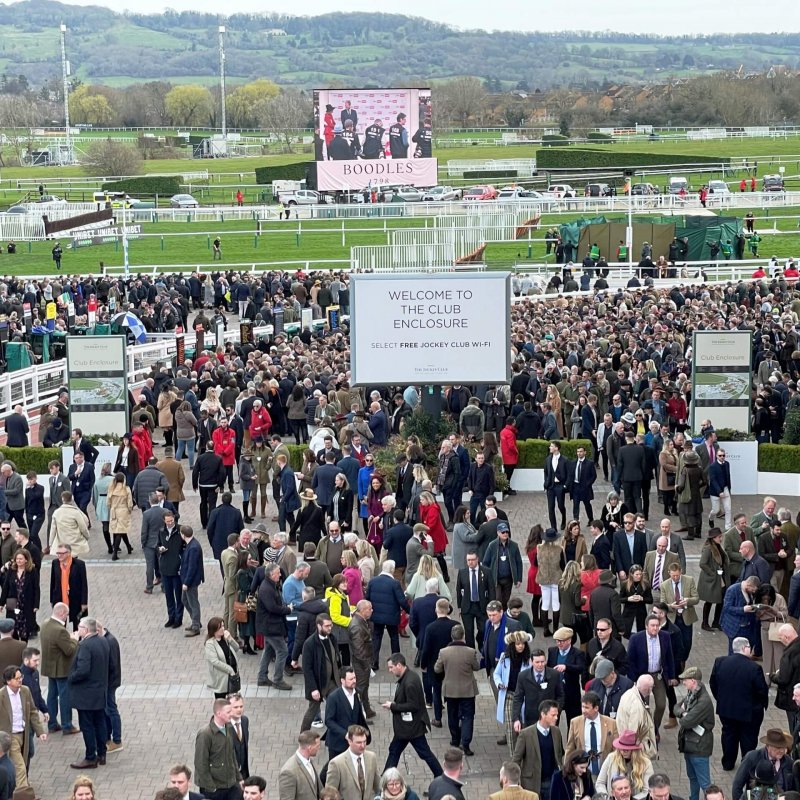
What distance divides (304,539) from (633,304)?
17.3 metres

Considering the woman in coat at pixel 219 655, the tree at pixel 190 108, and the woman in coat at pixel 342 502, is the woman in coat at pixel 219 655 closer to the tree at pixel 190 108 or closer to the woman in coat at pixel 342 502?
the woman in coat at pixel 342 502

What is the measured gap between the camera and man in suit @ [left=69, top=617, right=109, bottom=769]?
1170cm

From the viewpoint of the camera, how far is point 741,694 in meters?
11.4

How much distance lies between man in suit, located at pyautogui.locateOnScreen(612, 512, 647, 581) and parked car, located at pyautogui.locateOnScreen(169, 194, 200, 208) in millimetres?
54981

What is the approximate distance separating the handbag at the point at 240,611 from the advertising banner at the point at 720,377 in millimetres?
8670

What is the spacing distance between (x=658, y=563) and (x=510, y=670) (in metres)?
2.61

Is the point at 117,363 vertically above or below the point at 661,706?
above

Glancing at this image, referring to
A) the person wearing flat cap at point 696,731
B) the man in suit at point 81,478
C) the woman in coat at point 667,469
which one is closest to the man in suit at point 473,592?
the person wearing flat cap at point 696,731

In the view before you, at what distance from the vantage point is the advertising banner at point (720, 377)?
67.4 ft

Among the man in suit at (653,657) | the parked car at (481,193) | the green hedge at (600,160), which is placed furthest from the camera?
the green hedge at (600,160)

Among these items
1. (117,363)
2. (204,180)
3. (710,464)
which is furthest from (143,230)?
(710,464)

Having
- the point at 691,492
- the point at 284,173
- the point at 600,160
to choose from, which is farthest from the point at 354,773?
the point at 600,160

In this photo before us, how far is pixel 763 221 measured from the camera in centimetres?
5725

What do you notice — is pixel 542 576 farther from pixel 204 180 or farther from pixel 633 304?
pixel 204 180
